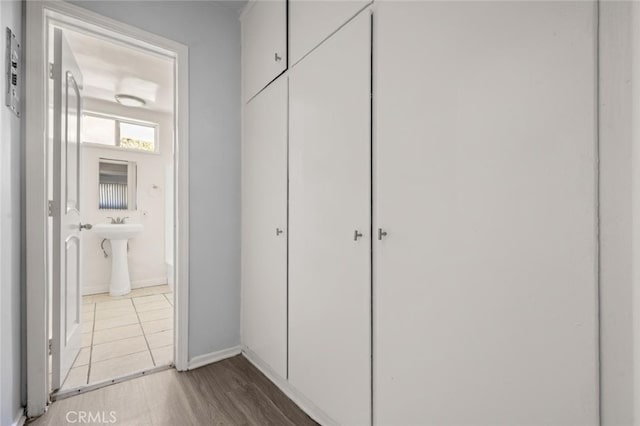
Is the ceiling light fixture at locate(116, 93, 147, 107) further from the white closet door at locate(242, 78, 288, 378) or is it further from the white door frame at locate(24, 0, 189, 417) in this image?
the white closet door at locate(242, 78, 288, 378)

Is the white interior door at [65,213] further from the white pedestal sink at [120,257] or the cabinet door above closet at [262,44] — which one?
the white pedestal sink at [120,257]

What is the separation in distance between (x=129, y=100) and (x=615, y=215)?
4675 millimetres

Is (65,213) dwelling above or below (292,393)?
above

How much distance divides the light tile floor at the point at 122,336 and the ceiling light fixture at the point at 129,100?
8.18 ft

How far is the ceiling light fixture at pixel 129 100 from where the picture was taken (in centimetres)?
377

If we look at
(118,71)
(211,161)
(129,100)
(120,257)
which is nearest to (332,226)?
(211,161)

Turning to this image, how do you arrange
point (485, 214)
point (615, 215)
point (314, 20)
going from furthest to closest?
point (314, 20)
point (485, 214)
point (615, 215)

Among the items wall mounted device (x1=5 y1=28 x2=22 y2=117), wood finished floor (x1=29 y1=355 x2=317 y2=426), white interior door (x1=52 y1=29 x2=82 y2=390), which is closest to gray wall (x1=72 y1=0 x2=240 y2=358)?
wood finished floor (x1=29 y1=355 x2=317 y2=426)

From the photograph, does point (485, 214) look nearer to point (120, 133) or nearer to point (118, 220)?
point (118, 220)

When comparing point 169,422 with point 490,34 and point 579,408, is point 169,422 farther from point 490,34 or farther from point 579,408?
point 490,34

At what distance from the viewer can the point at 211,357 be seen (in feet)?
7.07

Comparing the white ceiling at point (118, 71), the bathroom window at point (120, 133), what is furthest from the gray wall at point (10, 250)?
the bathroom window at point (120, 133)

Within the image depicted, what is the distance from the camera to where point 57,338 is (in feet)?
5.80

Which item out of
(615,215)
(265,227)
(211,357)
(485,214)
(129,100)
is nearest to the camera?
(615,215)
